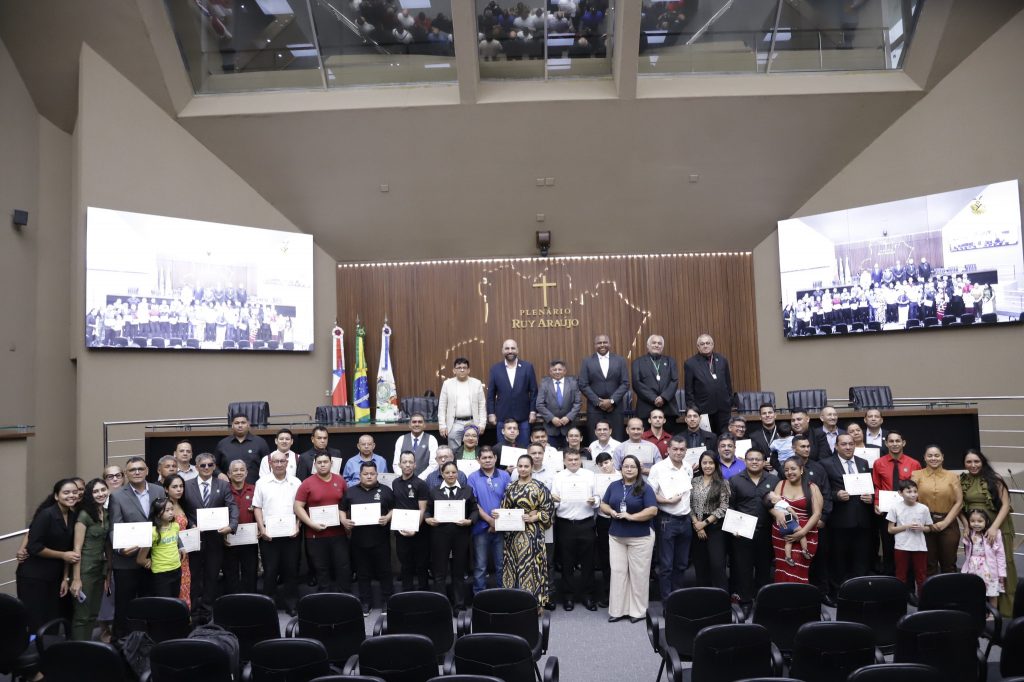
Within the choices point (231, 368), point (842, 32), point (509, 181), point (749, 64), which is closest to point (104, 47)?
point (231, 368)

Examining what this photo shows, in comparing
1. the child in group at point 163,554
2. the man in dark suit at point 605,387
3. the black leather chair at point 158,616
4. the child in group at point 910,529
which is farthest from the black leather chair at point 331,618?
the child in group at point 910,529

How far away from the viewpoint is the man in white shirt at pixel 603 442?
8031 millimetres

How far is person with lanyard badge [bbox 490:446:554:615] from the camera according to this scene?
7.03 m

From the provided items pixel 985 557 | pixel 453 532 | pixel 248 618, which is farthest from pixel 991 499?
pixel 248 618

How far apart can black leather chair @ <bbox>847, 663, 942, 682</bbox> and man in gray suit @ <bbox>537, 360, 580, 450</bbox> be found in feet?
17.7

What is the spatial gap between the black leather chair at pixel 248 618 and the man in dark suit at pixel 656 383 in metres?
5.10

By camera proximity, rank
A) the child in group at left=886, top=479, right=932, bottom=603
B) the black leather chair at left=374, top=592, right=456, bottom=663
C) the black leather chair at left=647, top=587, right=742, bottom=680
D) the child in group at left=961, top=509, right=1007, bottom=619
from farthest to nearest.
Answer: the child in group at left=886, top=479, right=932, bottom=603 < the child in group at left=961, top=509, right=1007, bottom=619 < the black leather chair at left=374, top=592, right=456, bottom=663 < the black leather chair at left=647, top=587, right=742, bottom=680

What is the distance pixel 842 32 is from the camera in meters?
10.8

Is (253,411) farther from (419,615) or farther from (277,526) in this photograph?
(419,615)

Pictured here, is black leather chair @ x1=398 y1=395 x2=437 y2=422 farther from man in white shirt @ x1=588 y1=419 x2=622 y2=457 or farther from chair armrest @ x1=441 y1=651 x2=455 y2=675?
chair armrest @ x1=441 y1=651 x2=455 y2=675

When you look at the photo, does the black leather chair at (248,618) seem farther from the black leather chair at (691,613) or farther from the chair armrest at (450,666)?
the black leather chair at (691,613)

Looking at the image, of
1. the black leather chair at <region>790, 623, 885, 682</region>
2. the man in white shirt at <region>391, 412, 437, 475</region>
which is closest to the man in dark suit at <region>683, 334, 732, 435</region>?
the man in white shirt at <region>391, 412, 437, 475</region>

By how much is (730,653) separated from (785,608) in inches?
42.6

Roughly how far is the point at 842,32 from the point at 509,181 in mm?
4942
